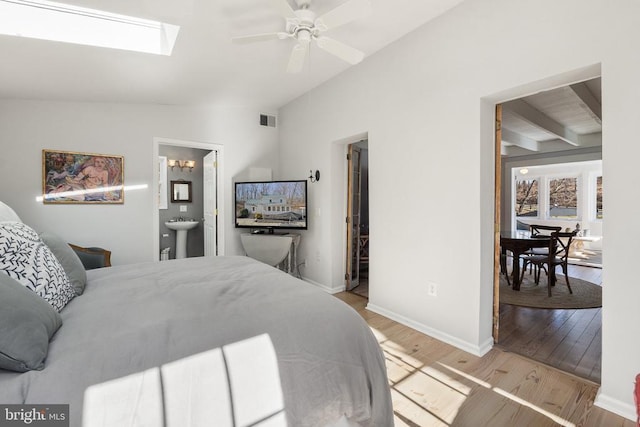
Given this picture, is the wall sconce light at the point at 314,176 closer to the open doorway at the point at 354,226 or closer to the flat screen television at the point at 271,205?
the flat screen television at the point at 271,205

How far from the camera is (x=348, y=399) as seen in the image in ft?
3.81

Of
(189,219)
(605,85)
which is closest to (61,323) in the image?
(605,85)

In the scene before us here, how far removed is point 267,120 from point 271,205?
1.48m

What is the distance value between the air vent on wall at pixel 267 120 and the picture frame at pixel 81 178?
1988mm

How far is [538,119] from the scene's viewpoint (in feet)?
14.9

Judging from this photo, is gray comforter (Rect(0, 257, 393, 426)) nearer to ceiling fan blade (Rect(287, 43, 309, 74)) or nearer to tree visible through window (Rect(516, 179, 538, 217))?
ceiling fan blade (Rect(287, 43, 309, 74))

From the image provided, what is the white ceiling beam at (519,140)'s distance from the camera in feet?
19.0

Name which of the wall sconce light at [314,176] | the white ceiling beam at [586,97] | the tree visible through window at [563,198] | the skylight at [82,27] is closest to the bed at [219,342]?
the skylight at [82,27]

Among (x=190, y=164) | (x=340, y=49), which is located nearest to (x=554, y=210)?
(x=340, y=49)

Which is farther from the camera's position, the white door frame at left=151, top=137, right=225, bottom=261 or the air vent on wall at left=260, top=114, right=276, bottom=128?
the air vent on wall at left=260, top=114, right=276, bottom=128

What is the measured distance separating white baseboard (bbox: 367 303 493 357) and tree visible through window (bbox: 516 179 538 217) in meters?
6.90

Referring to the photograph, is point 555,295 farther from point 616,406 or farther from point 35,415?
point 35,415

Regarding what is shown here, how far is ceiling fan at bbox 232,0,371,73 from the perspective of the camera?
5.95 ft

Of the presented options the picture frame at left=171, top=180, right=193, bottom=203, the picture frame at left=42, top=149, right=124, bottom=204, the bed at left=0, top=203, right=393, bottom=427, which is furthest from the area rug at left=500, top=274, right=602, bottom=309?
the picture frame at left=171, top=180, right=193, bottom=203
